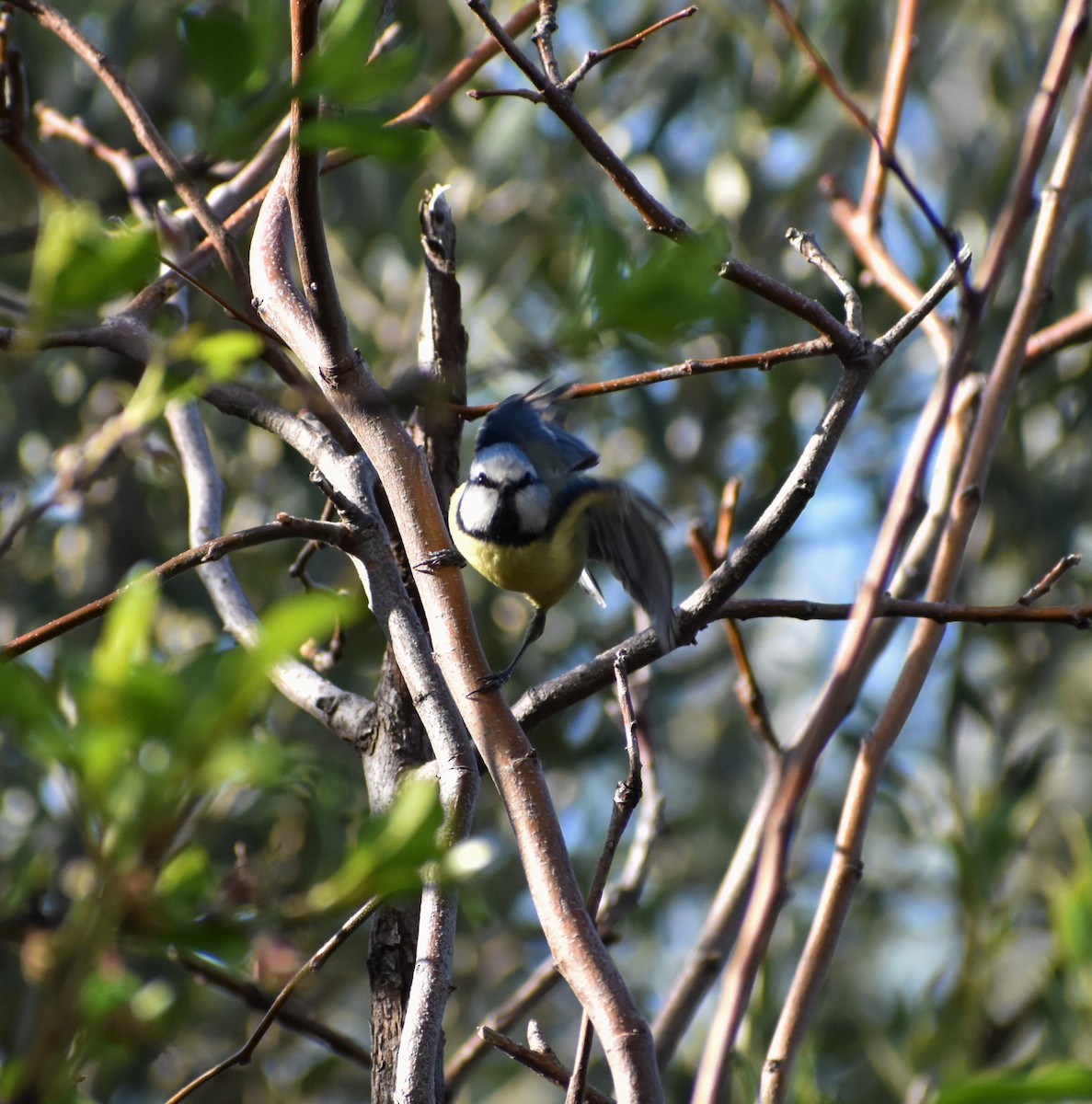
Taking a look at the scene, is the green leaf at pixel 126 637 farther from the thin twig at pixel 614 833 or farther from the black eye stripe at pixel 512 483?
the black eye stripe at pixel 512 483

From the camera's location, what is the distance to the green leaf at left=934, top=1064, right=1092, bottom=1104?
0.36 meters

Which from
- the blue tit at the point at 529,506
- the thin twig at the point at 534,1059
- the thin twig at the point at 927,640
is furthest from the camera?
the blue tit at the point at 529,506

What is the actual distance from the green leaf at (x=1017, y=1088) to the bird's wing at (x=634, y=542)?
68 centimetres

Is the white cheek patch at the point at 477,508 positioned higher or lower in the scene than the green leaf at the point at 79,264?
higher

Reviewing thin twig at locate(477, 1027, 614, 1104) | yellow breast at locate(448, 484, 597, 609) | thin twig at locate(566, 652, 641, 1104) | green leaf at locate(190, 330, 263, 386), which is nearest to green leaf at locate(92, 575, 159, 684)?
green leaf at locate(190, 330, 263, 386)

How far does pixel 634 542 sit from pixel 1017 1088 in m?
1.01

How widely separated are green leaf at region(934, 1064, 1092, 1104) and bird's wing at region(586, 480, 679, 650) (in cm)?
68

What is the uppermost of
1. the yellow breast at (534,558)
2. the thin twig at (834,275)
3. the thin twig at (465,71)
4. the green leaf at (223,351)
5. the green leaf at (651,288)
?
the thin twig at (465,71)

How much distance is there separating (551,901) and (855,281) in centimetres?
204

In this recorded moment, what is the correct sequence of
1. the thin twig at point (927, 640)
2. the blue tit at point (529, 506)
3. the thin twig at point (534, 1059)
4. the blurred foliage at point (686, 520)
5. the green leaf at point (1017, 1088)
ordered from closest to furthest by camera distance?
the green leaf at point (1017, 1088), the thin twig at point (534, 1059), the thin twig at point (927, 640), the blue tit at point (529, 506), the blurred foliage at point (686, 520)

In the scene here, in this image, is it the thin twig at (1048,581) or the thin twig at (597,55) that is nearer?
the thin twig at (597,55)

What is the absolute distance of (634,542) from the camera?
53.6 inches

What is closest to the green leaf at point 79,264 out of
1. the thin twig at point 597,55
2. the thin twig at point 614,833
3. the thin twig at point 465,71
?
the thin twig at point 614,833

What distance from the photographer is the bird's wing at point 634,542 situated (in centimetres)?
123
